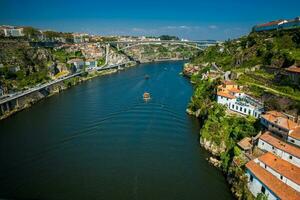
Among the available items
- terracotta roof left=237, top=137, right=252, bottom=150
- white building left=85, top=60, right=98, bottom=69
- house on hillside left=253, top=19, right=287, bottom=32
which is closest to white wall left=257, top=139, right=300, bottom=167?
terracotta roof left=237, top=137, right=252, bottom=150

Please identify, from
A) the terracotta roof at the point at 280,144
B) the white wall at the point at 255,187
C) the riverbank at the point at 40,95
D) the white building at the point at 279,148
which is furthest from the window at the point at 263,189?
the riverbank at the point at 40,95

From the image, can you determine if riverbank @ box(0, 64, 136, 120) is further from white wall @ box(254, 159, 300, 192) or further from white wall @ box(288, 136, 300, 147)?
white wall @ box(288, 136, 300, 147)

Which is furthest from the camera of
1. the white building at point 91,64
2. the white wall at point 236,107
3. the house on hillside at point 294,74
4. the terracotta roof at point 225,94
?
the white building at point 91,64

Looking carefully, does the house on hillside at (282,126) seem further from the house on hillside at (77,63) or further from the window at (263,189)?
the house on hillside at (77,63)

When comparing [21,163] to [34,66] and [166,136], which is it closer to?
[166,136]

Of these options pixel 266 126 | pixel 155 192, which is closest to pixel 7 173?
pixel 155 192

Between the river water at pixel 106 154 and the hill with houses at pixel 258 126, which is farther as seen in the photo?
the river water at pixel 106 154

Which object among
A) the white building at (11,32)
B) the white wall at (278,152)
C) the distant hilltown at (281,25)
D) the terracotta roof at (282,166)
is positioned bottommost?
the terracotta roof at (282,166)
